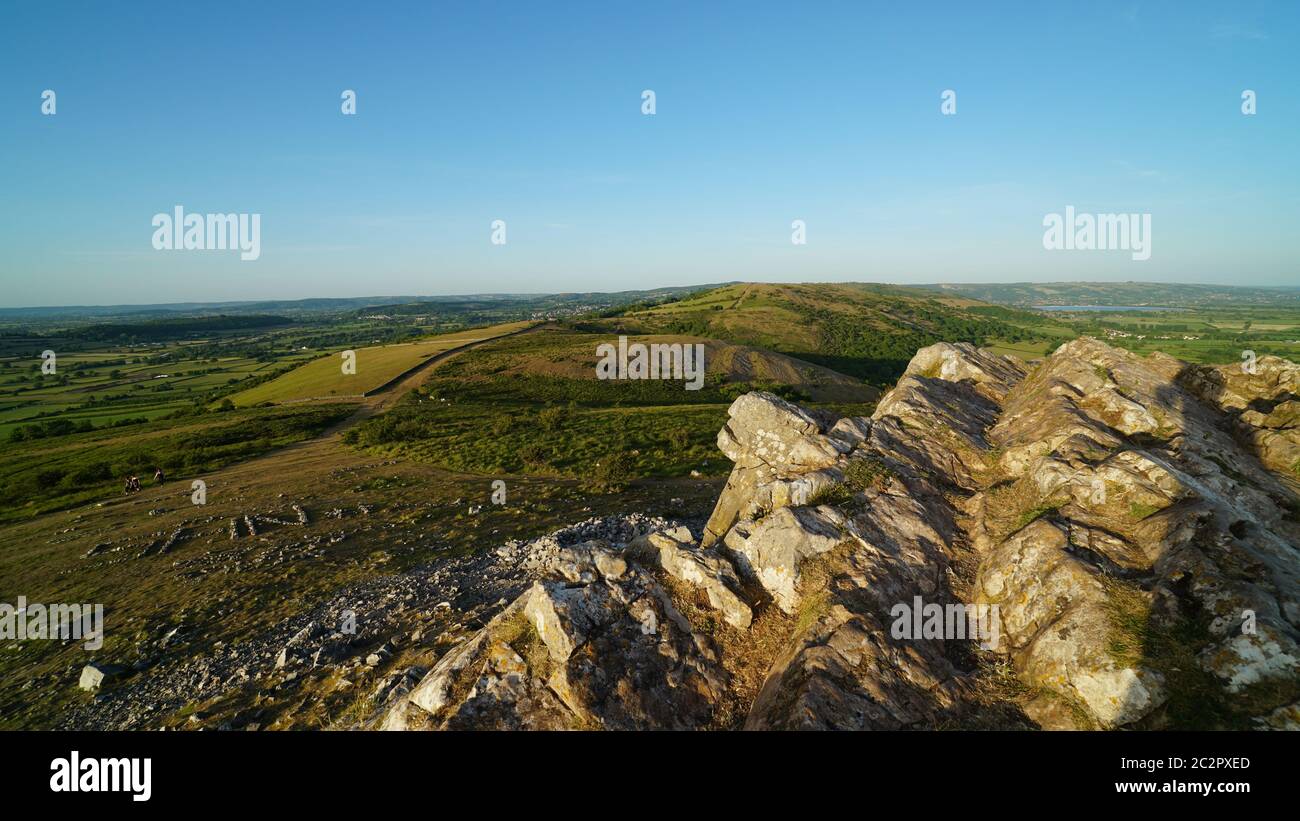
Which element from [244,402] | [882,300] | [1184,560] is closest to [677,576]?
[1184,560]

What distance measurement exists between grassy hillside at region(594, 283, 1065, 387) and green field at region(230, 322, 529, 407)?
1886 inches

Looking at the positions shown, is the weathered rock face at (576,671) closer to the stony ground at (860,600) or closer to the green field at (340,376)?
the stony ground at (860,600)

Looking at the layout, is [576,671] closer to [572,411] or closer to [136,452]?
[572,411]

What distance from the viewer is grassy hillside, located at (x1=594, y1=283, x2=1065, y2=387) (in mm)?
121062

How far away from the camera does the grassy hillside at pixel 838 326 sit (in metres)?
121

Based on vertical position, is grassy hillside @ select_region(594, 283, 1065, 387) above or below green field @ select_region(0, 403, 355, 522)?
above

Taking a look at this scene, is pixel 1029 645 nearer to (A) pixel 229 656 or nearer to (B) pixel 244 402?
(A) pixel 229 656

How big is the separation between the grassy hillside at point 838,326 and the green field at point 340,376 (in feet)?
157

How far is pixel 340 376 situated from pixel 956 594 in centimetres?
9545

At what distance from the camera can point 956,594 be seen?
10.1 m

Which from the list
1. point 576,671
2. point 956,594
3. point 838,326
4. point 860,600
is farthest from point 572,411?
point 838,326

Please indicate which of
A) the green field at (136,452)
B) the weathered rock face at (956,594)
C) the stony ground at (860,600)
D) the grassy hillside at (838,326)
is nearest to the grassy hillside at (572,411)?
the green field at (136,452)

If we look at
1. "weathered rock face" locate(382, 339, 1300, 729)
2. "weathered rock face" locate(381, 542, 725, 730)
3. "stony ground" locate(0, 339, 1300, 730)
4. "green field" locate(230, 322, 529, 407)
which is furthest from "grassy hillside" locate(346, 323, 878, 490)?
"weathered rock face" locate(381, 542, 725, 730)

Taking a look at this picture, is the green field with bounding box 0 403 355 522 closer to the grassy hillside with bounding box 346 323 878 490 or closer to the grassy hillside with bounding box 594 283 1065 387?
the grassy hillside with bounding box 346 323 878 490
